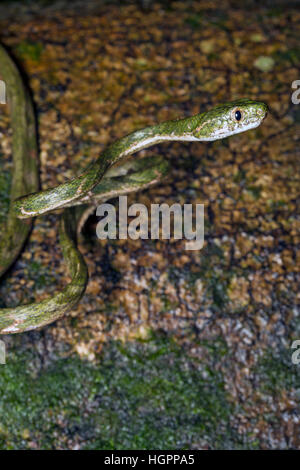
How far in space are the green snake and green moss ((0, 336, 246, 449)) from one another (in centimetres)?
43

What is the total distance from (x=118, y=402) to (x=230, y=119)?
1495 millimetres

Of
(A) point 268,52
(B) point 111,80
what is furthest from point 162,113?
(A) point 268,52

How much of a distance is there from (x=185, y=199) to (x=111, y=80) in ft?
3.23

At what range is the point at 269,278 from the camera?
275cm

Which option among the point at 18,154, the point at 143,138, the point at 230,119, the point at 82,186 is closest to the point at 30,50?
the point at 18,154

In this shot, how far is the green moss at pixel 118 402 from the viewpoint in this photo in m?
2.44

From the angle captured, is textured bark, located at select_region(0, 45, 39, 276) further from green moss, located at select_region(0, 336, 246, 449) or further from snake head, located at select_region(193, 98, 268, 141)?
snake head, located at select_region(193, 98, 268, 141)

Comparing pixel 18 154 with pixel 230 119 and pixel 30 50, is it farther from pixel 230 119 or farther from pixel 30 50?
pixel 230 119

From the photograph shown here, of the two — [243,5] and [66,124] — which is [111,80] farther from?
[243,5]

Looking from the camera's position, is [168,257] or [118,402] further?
[168,257]

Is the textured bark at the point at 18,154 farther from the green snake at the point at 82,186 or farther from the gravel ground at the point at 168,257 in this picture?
the gravel ground at the point at 168,257

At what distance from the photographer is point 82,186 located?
6.96 ft

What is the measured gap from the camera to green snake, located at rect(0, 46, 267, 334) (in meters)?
2.14

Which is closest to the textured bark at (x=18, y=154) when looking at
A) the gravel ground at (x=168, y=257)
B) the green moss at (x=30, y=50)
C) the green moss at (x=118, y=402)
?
the gravel ground at (x=168, y=257)
